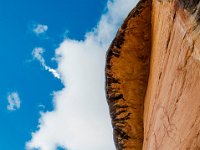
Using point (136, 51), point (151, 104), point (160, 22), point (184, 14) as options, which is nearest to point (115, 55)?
point (136, 51)

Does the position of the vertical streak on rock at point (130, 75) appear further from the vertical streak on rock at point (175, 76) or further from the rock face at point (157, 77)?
the vertical streak on rock at point (175, 76)

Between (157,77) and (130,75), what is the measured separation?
1149 millimetres

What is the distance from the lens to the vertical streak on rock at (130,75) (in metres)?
6.90

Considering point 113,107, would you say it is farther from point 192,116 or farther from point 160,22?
point 192,116

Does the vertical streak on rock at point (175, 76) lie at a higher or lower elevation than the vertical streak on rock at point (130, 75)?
lower

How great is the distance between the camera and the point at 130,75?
754cm

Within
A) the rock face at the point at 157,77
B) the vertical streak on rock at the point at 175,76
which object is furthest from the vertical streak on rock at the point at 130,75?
the vertical streak on rock at the point at 175,76

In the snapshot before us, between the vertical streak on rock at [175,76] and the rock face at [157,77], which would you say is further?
the rock face at [157,77]

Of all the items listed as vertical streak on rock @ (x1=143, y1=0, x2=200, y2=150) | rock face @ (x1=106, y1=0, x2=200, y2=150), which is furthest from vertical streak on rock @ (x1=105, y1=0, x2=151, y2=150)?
vertical streak on rock @ (x1=143, y1=0, x2=200, y2=150)

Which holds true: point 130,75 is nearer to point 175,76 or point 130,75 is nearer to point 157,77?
point 157,77

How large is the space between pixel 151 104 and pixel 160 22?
1.58 metres

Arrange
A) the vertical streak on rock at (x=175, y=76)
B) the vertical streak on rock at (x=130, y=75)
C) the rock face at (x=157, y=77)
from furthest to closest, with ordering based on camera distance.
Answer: the vertical streak on rock at (x=130, y=75) < the rock face at (x=157, y=77) < the vertical streak on rock at (x=175, y=76)

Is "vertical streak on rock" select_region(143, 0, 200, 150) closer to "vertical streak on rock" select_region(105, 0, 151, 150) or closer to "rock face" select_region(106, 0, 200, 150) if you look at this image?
"rock face" select_region(106, 0, 200, 150)

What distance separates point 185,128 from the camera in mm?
5363
